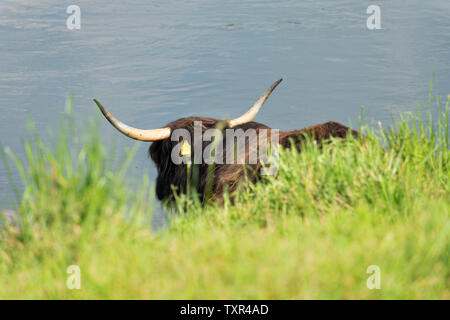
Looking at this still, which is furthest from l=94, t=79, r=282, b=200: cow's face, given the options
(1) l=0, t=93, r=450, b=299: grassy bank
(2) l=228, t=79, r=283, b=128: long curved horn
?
(1) l=0, t=93, r=450, b=299: grassy bank

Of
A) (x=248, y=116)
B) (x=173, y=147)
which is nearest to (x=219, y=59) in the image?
(x=248, y=116)

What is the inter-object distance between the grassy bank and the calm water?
Result: 8.02m

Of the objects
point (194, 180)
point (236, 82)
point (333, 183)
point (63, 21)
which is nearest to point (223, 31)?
point (236, 82)

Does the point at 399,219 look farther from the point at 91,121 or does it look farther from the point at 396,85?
the point at 396,85

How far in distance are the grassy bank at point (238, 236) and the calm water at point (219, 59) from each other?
8.02 m

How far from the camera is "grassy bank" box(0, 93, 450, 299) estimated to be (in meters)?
2.90

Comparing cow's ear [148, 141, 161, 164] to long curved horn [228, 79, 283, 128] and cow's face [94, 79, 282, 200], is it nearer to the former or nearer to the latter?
cow's face [94, 79, 282, 200]

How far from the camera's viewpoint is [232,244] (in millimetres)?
3199

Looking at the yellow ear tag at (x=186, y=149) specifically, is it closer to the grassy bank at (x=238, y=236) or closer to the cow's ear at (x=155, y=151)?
the cow's ear at (x=155, y=151)

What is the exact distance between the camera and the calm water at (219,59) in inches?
594

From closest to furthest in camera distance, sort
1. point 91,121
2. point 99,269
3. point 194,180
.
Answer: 1. point 99,269
2. point 91,121
3. point 194,180

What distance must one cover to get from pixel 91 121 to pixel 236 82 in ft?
46.8

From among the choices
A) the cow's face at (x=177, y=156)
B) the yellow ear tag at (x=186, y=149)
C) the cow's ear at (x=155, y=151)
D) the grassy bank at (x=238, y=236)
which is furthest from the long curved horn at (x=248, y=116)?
the grassy bank at (x=238, y=236)

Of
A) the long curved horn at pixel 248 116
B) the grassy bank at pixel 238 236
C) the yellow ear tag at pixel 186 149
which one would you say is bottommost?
the grassy bank at pixel 238 236
